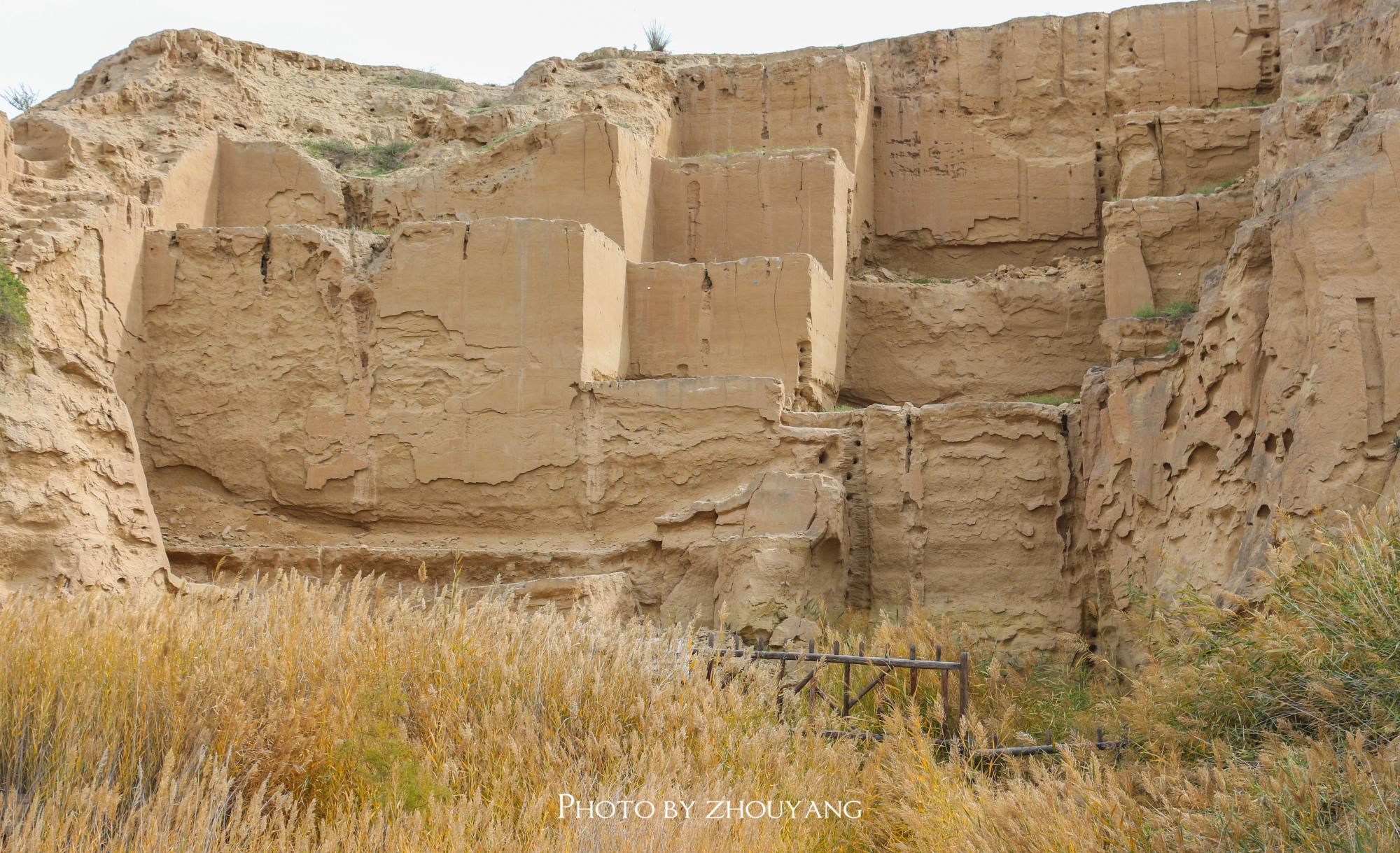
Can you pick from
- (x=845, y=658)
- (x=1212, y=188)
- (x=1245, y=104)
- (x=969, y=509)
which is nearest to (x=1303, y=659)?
(x=845, y=658)

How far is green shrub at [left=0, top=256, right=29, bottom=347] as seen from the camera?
1052 cm

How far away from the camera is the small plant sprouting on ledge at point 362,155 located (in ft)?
54.7

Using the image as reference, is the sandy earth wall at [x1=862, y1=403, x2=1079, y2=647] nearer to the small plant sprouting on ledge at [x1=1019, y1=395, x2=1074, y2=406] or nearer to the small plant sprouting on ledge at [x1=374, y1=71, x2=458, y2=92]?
the small plant sprouting on ledge at [x1=1019, y1=395, x2=1074, y2=406]

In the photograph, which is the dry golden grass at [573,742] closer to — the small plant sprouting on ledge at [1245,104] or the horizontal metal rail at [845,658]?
the horizontal metal rail at [845,658]

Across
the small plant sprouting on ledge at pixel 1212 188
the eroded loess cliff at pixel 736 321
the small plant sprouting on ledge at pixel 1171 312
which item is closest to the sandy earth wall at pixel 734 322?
the eroded loess cliff at pixel 736 321

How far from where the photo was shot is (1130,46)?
17141 mm

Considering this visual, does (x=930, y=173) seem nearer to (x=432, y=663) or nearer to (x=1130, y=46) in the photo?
(x=1130, y=46)

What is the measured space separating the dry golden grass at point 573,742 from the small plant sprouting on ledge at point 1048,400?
441 cm

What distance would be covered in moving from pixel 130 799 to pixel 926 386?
10.5 metres

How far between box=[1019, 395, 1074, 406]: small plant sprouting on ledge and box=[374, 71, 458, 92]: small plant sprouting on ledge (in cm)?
943

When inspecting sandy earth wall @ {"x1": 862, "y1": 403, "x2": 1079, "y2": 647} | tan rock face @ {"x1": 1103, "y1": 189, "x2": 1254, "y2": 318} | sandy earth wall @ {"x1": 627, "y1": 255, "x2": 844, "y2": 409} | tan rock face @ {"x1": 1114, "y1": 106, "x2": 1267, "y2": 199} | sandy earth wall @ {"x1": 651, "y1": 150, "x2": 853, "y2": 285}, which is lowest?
sandy earth wall @ {"x1": 862, "y1": 403, "x2": 1079, "y2": 647}

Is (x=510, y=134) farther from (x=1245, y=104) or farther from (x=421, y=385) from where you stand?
(x=1245, y=104)

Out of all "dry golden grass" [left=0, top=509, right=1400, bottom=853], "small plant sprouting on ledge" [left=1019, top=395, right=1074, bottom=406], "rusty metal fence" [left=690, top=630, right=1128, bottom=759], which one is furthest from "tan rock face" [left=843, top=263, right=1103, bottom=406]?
"dry golden grass" [left=0, top=509, right=1400, bottom=853]

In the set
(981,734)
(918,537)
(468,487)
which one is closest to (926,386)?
(918,537)
